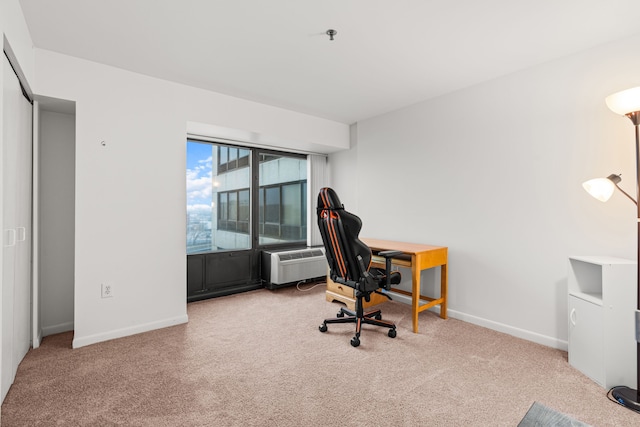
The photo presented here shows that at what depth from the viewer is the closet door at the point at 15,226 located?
194 centimetres

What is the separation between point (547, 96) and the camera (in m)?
2.81

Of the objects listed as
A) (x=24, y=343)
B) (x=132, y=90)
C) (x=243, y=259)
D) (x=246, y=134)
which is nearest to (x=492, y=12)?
(x=246, y=134)

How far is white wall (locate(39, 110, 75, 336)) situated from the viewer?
2998mm

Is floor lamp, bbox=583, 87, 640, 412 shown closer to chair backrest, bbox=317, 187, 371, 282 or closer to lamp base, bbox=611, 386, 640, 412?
lamp base, bbox=611, 386, 640, 412

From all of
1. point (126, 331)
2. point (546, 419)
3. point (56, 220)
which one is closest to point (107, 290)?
point (126, 331)

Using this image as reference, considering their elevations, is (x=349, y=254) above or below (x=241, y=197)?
below

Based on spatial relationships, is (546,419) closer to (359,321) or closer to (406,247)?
(359,321)

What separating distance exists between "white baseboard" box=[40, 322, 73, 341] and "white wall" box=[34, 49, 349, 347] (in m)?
0.55

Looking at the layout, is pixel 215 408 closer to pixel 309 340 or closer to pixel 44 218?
pixel 309 340

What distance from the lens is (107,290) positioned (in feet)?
9.50

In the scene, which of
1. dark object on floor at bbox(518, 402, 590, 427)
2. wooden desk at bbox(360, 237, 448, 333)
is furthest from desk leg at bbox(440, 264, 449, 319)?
dark object on floor at bbox(518, 402, 590, 427)

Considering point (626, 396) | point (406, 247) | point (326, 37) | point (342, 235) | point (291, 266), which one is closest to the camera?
point (626, 396)

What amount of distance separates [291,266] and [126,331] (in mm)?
2142

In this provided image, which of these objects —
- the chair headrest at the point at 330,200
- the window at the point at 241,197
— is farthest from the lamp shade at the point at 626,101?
the window at the point at 241,197
